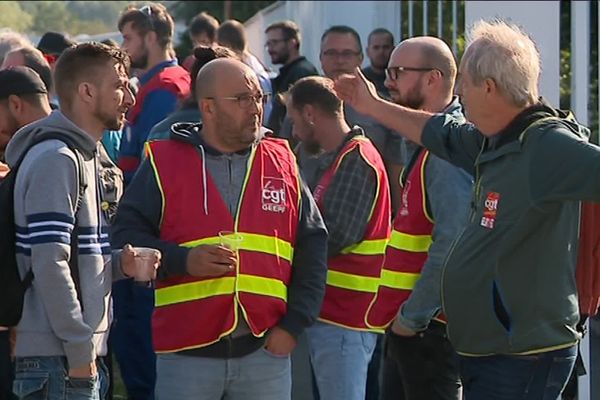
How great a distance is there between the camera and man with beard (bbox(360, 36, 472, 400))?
16.9 feet

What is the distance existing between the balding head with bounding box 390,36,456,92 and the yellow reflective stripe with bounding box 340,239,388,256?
868 mm

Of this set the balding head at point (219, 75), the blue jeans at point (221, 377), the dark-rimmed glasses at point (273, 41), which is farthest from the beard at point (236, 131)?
the dark-rimmed glasses at point (273, 41)

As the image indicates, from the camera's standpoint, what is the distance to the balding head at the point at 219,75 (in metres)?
4.86

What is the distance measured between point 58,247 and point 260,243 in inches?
34.0

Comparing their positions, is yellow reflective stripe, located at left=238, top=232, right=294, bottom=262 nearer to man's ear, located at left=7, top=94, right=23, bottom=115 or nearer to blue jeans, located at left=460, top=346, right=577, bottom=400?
blue jeans, located at left=460, top=346, right=577, bottom=400

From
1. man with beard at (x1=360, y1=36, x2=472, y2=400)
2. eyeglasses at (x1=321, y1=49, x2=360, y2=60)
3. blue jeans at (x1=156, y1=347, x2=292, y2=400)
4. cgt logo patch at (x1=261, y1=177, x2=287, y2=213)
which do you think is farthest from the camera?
eyeglasses at (x1=321, y1=49, x2=360, y2=60)

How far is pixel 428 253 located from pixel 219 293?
1.02 metres

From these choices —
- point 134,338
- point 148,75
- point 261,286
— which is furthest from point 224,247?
point 148,75

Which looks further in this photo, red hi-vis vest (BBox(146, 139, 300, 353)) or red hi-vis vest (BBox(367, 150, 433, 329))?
red hi-vis vest (BBox(367, 150, 433, 329))

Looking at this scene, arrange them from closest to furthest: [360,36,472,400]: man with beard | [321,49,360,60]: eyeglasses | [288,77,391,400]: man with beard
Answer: [360,36,472,400]: man with beard < [288,77,391,400]: man with beard < [321,49,360,60]: eyeglasses

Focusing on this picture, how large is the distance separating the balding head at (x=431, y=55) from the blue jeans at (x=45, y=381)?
217cm

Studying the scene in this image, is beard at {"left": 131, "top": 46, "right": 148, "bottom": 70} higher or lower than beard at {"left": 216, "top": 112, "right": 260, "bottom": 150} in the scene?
higher

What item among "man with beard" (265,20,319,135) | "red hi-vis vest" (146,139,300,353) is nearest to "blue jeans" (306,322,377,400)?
"red hi-vis vest" (146,139,300,353)

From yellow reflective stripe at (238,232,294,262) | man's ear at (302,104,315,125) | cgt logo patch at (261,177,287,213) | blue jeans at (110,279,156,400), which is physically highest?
man's ear at (302,104,315,125)
